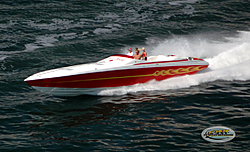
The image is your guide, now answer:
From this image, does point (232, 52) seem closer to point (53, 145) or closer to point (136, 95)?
point (136, 95)

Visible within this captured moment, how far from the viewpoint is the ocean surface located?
10.7 m

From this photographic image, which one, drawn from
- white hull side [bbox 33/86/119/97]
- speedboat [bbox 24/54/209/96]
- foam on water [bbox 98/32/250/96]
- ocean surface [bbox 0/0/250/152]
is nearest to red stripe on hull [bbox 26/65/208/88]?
speedboat [bbox 24/54/209/96]

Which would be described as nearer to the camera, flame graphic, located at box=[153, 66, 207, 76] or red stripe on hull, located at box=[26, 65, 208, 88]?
red stripe on hull, located at box=[26, 65, 208, 88]

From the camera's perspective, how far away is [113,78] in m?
13.8

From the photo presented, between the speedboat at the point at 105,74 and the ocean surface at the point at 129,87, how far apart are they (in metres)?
0.46

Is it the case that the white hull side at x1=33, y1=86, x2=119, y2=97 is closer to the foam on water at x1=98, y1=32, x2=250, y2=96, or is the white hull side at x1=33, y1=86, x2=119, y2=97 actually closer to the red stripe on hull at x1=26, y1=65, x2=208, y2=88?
the red stripe on hull at x1=26, y1=65, x2=208, y2=88

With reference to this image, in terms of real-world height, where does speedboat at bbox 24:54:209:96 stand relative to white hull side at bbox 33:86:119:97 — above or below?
above

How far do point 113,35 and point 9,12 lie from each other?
9.86m

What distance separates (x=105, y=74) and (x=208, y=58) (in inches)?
303

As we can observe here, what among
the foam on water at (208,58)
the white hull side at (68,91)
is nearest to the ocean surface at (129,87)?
the foam on water at (208,58)

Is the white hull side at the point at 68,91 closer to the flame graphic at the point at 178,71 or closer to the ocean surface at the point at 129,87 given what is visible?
the ocean surface at the point at 129,87

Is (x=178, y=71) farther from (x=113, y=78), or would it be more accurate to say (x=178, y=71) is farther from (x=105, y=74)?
(x=105, y=74)

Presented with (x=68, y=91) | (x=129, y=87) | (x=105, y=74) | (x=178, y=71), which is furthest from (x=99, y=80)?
(x=178, y=71)

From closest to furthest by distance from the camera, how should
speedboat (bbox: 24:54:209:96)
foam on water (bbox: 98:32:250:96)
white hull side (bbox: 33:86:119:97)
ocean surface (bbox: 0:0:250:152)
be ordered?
ocean surface (bbox: 0:0:250:152)
speedboat (bbox: 24:54:209:96)
white hull side (bbox: 33:86:119:97)
foam on water (bbox: 98:32:250:96)
